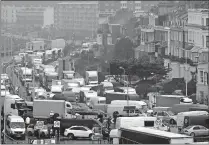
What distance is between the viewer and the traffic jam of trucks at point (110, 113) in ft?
34.7

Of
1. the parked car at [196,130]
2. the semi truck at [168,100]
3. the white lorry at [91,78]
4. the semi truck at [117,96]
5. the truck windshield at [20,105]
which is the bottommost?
the white lorry at [91,78]

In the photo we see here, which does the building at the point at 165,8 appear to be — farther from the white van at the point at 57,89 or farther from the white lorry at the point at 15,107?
the white lorry at the point at 15,107

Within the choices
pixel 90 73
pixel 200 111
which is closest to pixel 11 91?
pixel 90 73

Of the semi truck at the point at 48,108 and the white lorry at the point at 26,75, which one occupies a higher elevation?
the semi truck at the point at 48,108

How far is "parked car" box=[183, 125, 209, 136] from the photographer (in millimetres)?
11164

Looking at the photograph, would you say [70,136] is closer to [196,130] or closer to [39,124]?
[39,124]

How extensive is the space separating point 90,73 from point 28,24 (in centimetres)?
3149

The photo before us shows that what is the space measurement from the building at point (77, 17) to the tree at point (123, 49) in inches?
741

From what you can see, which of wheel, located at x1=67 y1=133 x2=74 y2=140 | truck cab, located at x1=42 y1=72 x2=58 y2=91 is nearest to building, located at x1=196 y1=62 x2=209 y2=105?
truck cab, located at x1=42 y1=72 x2=58 y2=91

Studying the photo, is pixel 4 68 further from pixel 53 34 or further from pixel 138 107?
pixel 53 34

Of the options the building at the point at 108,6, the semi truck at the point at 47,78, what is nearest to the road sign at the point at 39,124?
the semi truck at the point at 47,78

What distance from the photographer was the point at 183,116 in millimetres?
12375

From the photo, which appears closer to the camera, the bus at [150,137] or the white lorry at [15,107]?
the bus at [150,137]

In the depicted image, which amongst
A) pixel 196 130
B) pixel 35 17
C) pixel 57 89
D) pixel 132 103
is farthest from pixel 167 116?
pixel 35 17
